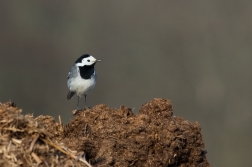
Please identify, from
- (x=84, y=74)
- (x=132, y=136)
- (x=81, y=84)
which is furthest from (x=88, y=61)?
(x=132, y=136)

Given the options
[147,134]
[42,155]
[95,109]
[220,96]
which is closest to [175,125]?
[147,134]

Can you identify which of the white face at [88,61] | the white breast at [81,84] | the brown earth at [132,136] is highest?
the white face at [88,61]

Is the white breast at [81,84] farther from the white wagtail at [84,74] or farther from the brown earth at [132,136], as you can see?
the brown earth at [132,136]

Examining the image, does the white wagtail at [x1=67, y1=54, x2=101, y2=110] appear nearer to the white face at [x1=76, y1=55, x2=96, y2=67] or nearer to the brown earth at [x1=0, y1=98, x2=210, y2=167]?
the white face at [x1=76, y1=55, x2=96, y2=67]

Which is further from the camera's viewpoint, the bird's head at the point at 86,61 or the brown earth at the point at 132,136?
the bird's head at the point at 86,61

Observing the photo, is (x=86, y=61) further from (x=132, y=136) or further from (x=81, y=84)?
(x=132, y=136)

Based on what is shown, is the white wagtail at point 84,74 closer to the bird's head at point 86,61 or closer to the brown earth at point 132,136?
the bird's head at point 86,61

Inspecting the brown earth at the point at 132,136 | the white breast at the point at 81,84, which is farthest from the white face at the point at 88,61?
the brown earth at the point at 132,136

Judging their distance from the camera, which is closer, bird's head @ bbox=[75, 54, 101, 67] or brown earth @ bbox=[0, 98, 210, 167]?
brown earth @ bbox=[0, 98, 210, 167]

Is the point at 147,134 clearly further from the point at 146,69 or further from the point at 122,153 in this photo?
the point at 146,69

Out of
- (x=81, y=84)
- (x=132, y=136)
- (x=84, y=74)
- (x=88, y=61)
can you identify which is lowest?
(x=132, y=136)

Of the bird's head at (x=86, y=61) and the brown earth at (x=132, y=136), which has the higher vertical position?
the bird's head at (x=86, y=61)

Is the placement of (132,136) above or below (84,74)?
below

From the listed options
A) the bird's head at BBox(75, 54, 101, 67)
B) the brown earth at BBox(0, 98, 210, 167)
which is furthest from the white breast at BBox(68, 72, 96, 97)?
the brown earth at BBox(0, 98, 210, 167)
